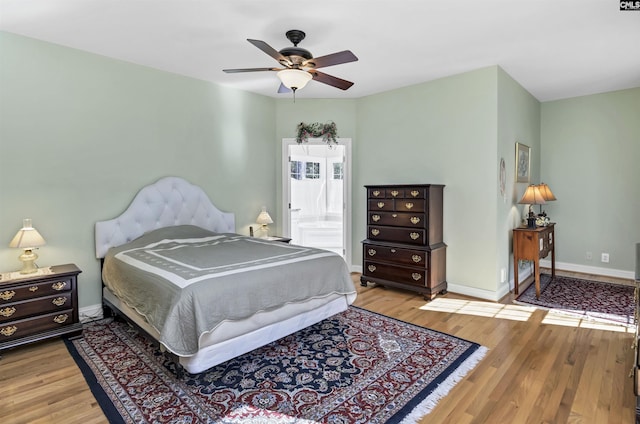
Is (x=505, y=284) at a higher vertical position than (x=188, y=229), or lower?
lower

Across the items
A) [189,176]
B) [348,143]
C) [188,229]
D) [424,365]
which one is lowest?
[424,365]

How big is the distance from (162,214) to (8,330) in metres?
1.73

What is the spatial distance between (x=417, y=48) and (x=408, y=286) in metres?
2.68

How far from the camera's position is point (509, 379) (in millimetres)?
2393

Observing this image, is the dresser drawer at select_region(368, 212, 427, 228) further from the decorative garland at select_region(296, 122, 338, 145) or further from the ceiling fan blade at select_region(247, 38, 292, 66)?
the ceiling fan blade at select_region(247, 38, 292, 66)

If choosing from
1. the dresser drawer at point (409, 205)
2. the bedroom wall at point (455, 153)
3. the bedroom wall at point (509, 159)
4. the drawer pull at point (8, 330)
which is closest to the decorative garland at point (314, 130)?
the bedroom wall at point (455, 153)

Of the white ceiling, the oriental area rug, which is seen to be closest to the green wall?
the white ceiling

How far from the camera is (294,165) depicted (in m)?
5.90

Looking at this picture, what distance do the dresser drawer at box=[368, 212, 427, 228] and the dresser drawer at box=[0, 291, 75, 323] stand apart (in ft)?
11.1

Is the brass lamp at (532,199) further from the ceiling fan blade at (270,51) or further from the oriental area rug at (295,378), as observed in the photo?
the ceiling fan blade at (270,51)

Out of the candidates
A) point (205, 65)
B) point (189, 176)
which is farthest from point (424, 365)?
point (205, 65)

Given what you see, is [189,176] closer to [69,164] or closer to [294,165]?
[69,164]

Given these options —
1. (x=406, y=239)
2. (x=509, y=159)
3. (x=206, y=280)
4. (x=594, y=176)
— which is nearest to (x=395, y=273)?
(x=406, y=239)

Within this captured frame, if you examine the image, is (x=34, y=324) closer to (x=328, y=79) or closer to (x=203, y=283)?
(x=203, y=283)
